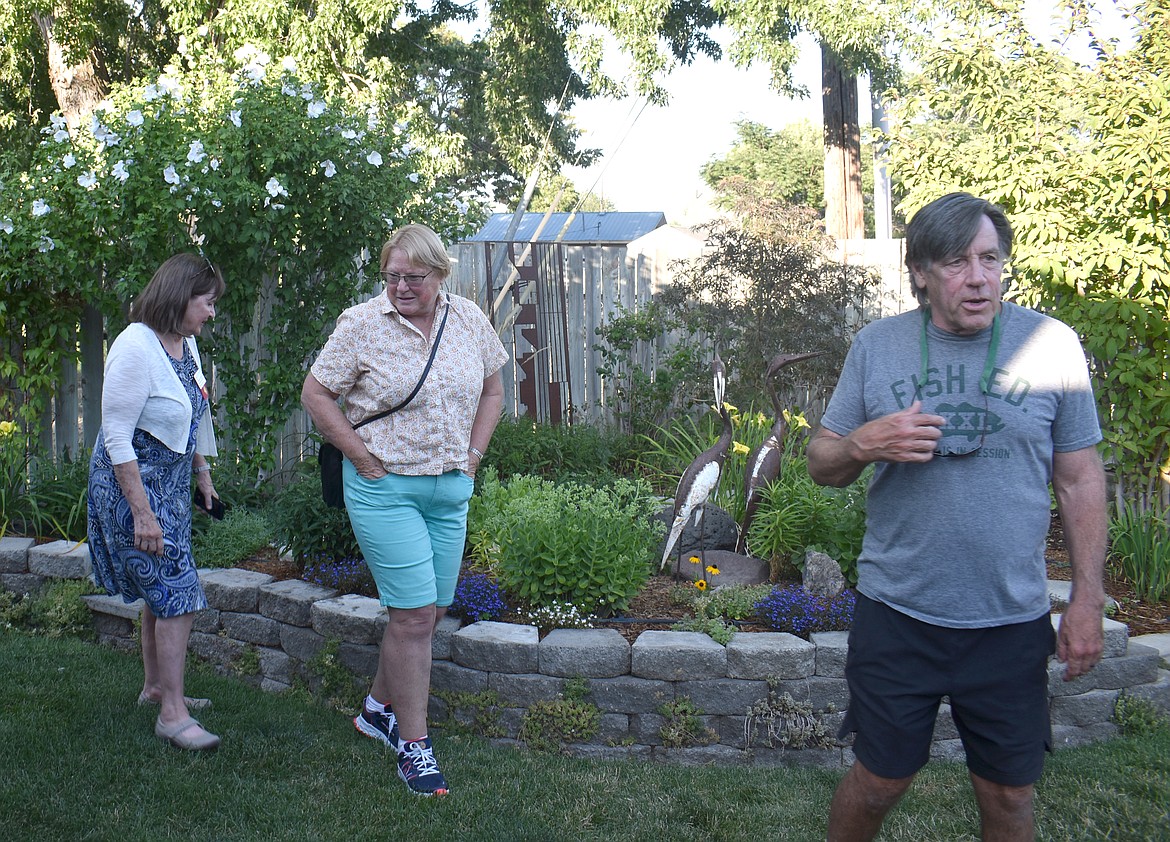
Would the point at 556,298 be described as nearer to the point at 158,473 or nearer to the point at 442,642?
the point at 442,642

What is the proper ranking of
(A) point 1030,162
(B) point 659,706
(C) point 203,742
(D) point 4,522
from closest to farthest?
1. (C) point 203,742
2. (B) point 659,706
3. (A) point 1030,162
4. (D) point 4,522

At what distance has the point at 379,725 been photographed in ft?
11.6

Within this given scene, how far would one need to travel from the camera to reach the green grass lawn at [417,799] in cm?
294

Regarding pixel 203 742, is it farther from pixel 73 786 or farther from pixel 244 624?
pixel 244 624

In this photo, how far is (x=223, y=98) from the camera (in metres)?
5.92

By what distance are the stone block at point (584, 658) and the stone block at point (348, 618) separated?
2.31 ft

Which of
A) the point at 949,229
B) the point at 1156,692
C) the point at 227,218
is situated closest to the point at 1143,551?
the point at 1156,692

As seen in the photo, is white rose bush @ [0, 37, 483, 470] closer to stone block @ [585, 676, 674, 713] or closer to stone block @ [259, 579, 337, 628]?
stone block @ [259, 579, 337, 628]

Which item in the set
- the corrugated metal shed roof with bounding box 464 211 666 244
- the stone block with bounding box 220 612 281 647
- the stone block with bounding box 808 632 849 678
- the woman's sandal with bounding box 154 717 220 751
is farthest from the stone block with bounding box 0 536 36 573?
the corrugated metal shed roof with bounding box 464 211 666 244

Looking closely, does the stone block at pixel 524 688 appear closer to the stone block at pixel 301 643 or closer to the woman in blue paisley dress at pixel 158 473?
the stone block at pixel 301 643

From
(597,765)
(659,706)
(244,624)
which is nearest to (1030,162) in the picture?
(659,706)

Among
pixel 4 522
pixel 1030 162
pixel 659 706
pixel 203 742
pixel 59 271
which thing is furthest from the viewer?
pixel 59 271

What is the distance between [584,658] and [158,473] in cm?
161

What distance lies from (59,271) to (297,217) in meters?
1.43
